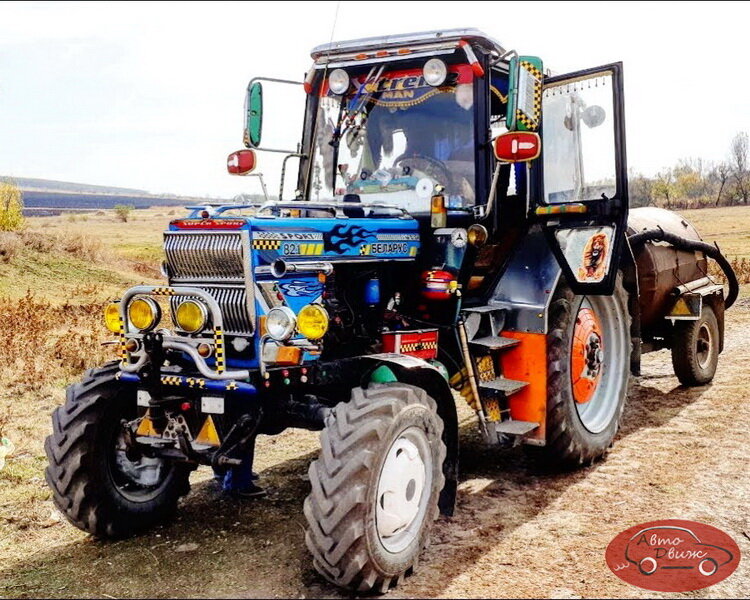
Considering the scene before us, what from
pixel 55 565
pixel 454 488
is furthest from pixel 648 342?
pixel 55 565

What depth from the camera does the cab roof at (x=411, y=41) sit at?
219 inches

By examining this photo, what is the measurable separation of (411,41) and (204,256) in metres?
2.36

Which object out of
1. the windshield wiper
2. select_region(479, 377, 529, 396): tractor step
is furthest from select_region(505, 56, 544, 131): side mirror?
select_region(479, 377, 529, 396): tractor step

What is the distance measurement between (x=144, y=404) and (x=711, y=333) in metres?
7.04

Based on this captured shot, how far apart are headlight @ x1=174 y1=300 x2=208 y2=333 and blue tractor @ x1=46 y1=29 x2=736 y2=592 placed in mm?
14

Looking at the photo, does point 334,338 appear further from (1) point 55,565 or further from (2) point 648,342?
(2) point 648,342

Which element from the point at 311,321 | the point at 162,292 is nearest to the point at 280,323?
the point at 311,321

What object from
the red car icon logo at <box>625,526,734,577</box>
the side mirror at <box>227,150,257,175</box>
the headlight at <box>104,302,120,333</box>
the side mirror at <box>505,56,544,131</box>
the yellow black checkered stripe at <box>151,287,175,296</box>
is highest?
the side mirror at <box>505,56,544,131</box>

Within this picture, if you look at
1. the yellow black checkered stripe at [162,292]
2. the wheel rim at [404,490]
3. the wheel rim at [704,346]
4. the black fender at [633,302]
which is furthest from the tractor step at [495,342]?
the wheel rim at [704,346]

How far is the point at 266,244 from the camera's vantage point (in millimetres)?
4473

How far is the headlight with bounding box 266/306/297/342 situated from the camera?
14.1ft

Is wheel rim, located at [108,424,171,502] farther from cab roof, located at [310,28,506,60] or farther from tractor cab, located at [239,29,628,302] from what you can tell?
cab roof, located at [310,28,506,60]

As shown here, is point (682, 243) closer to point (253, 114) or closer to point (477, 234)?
point (477, 234)

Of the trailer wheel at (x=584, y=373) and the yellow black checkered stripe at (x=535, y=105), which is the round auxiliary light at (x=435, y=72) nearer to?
the yellow black checkered stripe at (x=535, y=105)
